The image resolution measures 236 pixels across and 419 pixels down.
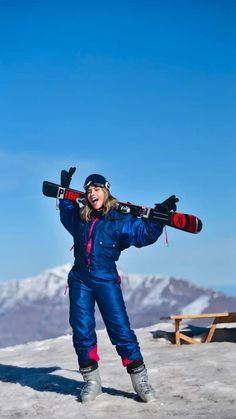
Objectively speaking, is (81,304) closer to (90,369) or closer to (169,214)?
(90,369)

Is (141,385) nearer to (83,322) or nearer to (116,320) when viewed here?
(116,320)

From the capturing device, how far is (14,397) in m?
7.36

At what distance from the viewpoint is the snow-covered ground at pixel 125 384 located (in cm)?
616

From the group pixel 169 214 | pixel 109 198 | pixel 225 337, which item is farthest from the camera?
pixel 225 337

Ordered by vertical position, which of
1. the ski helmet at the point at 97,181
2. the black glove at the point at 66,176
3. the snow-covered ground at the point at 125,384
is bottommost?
the snow-covered ground at the point at 125,384

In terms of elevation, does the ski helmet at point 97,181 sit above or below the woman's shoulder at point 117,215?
above

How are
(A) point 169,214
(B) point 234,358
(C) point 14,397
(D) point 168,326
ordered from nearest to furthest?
(A) point 169,214 < (C) point 14,397 < (B) point 234,358 < (D) point 168,326

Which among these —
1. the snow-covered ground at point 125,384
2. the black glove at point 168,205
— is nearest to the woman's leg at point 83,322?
the snow-covered ground at point 125,384

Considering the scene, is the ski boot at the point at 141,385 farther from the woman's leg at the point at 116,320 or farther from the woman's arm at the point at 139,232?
the woman's arm at the point at 139,232

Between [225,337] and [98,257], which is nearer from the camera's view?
[98,257]

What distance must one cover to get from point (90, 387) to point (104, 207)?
2148 millimetres

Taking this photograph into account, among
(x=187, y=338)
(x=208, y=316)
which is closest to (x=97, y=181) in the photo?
(x=208, y=316)

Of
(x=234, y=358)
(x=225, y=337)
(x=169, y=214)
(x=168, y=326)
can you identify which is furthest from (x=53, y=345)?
(x=169, y=214)

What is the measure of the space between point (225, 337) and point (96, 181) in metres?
5.69
